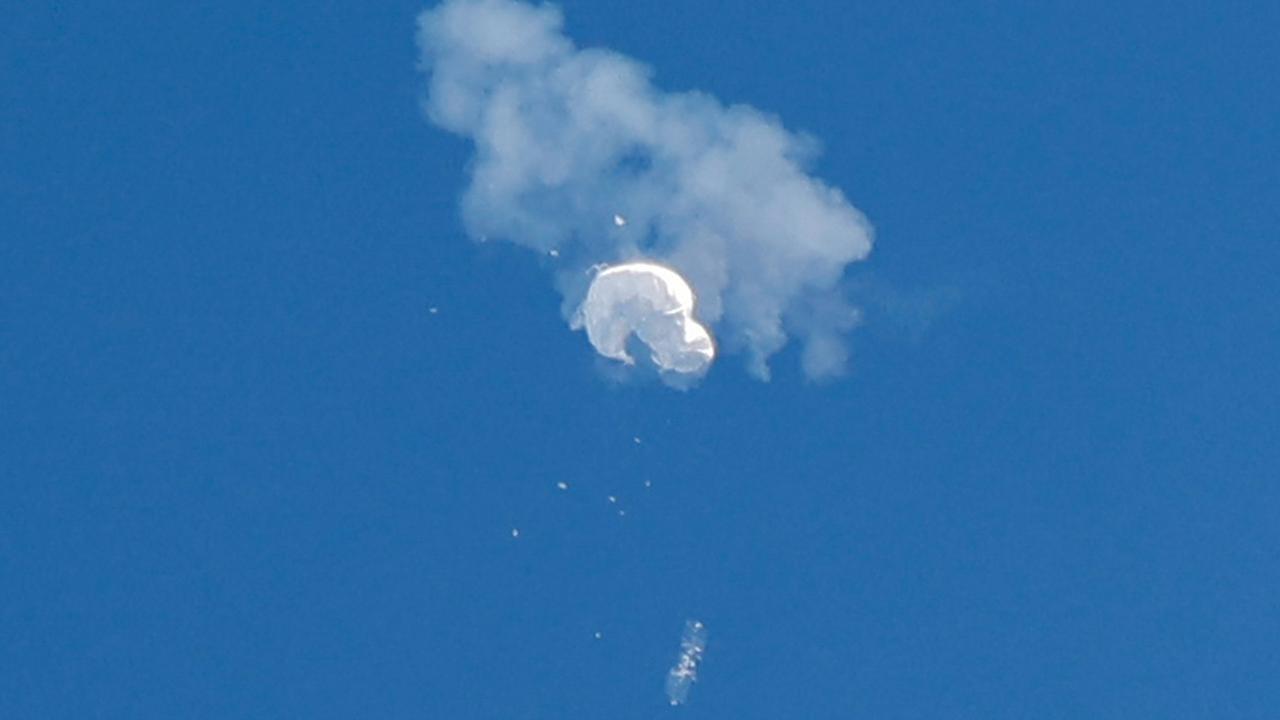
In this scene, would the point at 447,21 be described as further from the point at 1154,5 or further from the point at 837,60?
the point at 1154,5

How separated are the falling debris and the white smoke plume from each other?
2.32 feet

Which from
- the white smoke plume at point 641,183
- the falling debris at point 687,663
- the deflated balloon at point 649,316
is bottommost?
the falling debris at point 687,663

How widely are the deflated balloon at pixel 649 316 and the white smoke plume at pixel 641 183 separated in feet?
0.09

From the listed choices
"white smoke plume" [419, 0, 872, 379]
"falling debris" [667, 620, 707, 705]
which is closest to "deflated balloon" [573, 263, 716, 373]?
"white smoke plume" [419, 0, 872, 379]

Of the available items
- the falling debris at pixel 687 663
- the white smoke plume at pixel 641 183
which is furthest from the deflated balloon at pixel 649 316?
the falling debris at pixel 687 663

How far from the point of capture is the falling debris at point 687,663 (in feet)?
13.8

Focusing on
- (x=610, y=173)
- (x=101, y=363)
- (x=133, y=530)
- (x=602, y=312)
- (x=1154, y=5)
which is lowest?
(x=133, y=530)

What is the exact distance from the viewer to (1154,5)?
4191 mm

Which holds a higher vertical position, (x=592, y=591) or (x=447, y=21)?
(x=447, y=21)

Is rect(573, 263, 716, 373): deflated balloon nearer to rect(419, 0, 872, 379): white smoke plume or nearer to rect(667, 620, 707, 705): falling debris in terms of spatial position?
rect(419, 0, 872, 379): white smoke plume

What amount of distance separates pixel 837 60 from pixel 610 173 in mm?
672

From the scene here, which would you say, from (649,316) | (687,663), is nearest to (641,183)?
(649,316)

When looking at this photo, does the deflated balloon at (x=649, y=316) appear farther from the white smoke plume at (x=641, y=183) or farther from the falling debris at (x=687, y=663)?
the falling debris at (x=687, y=663)

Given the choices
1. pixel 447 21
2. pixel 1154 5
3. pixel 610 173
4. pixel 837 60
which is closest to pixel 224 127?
pixel 447 21
